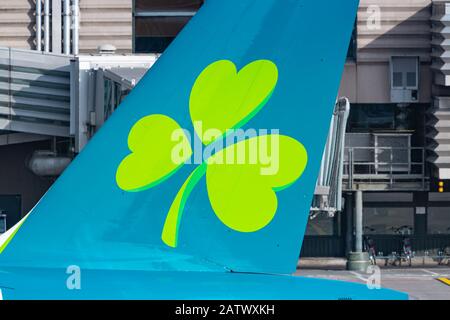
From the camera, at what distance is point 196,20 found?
10.8 meters

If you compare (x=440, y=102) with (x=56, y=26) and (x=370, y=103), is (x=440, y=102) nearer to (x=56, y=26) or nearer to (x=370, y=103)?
(x=370, y=103)

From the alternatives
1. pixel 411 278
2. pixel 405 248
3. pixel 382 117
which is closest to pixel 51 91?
pixel 411 278

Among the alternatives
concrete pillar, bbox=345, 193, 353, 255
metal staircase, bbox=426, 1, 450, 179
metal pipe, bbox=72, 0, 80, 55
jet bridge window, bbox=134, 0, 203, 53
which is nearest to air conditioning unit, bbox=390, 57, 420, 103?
metal staircase, bbox=426, 1, 450, 179

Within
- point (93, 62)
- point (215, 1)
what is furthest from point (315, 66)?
point (93, 62)

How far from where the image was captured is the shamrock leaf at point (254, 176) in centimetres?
1071

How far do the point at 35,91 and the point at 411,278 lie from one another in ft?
52.6

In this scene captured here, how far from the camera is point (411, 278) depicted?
40844 mm

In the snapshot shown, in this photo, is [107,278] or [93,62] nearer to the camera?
[107,278]

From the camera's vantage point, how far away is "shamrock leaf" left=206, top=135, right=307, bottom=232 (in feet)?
35.1

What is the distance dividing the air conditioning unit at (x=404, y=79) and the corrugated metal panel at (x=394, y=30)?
1.49 ft

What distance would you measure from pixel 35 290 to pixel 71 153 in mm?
31371

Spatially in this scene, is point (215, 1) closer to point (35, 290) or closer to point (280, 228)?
point (280, 228)
